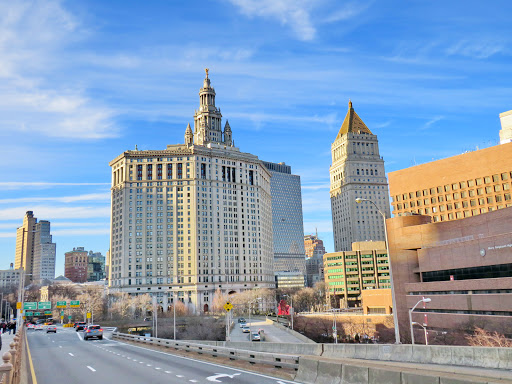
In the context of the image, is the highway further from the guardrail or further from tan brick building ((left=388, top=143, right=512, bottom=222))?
tan brick building ((left=388, top=143, right=512, bottom=222))

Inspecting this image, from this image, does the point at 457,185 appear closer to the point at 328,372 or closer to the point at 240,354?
the point at 240,354

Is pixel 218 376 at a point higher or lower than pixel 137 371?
higher

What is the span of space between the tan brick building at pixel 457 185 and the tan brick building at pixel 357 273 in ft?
191

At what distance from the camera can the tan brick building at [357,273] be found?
17138cm

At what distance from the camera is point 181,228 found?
175375 millimetres

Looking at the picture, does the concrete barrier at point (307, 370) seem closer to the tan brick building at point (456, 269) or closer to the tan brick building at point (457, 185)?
the tan brick building at point (456, 269)

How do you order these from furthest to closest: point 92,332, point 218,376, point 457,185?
point 457,185, point 92,332, point 218,376

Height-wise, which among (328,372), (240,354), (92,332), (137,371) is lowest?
(92,332)

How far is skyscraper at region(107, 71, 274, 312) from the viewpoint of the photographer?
562 ft

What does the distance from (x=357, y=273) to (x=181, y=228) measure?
69702mm

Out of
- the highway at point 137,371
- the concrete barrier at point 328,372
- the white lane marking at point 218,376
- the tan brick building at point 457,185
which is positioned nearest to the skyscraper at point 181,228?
the tan brick building at point 457,185

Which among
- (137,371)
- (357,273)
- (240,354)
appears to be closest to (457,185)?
(357,273)

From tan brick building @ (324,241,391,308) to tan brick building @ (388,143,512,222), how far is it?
191 ft

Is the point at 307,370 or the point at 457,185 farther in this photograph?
the point at 457,185
